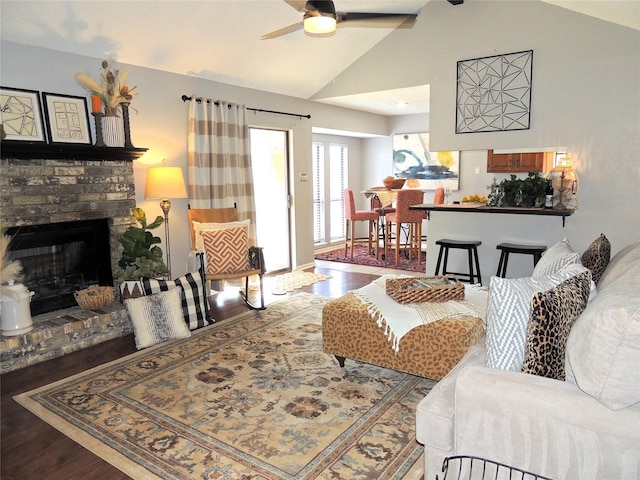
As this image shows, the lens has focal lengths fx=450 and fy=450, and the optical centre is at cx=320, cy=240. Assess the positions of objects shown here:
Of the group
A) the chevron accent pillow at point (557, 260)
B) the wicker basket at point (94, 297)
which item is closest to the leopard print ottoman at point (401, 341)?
the chevron accent pillow at point (557, 260)

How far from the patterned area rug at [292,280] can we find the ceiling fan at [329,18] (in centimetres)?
288

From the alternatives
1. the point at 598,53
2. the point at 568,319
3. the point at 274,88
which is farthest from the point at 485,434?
the point at 274,88

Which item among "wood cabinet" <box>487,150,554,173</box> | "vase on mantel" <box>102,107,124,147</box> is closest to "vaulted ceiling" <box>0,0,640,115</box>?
"vase on mantel" <box>102,107,124,147</box>

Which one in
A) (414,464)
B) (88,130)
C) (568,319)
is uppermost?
(88,130)

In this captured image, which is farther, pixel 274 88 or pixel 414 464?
pixel 274 88

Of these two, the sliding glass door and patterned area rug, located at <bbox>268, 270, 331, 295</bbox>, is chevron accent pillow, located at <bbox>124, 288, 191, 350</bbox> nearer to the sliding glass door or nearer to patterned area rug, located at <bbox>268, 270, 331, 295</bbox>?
patterned area rug, located at <bbox>268, 270, 331, 295</bbox>

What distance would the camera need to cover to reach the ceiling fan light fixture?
287cm

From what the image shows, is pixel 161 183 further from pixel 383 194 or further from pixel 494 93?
pixel 383 194

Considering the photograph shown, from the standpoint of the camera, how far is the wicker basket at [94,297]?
144 inches

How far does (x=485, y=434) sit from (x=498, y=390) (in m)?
0.17

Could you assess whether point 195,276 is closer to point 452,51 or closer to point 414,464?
point 414,464

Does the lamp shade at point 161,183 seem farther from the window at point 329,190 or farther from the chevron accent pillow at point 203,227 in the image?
the window at point 329,190

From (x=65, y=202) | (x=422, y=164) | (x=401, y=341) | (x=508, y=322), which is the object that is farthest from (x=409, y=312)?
(x=422, y=164)

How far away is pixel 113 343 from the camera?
3688mm
